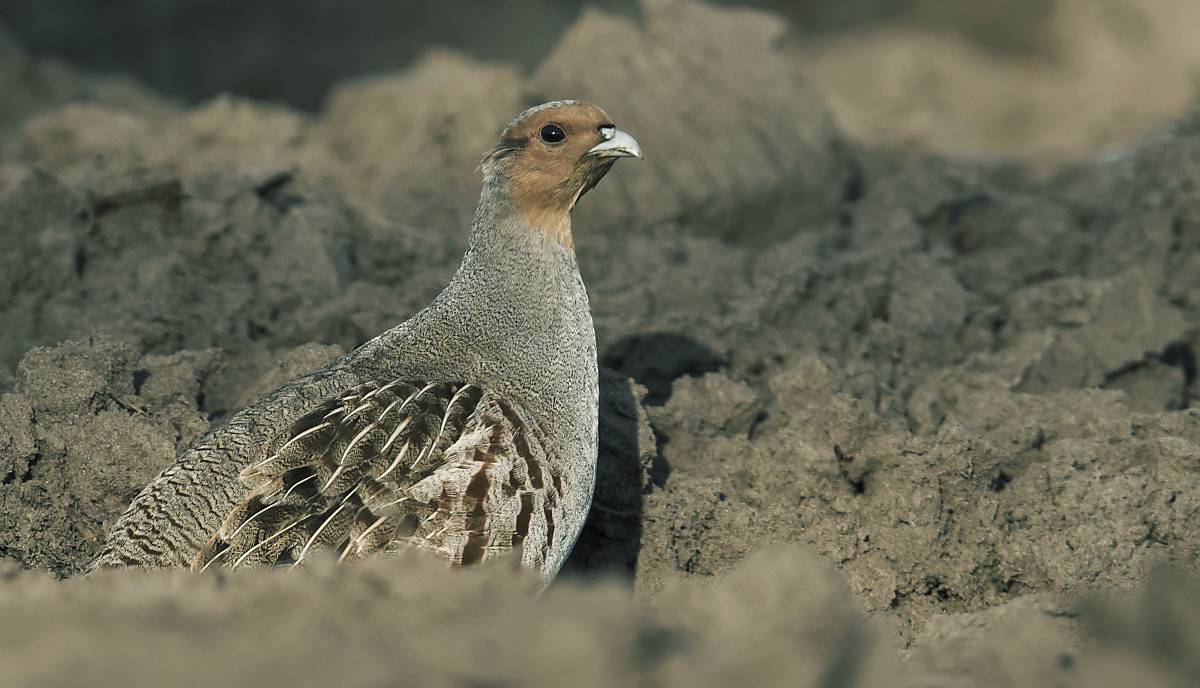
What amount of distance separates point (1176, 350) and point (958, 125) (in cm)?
760

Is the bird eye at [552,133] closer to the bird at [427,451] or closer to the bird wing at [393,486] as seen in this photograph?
the bird at [427,451]

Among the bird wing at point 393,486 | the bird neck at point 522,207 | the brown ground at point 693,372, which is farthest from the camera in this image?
the bird neck at point 522,207

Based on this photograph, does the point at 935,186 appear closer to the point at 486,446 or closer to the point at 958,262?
the point at 958,262

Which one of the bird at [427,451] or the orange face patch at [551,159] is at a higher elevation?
the orange face patch at [551,159]

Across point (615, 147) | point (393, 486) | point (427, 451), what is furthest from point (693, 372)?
point (393, 486)

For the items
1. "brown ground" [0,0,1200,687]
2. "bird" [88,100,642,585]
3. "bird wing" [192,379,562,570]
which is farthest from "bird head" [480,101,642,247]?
"bird wing" [192,379,562,570]

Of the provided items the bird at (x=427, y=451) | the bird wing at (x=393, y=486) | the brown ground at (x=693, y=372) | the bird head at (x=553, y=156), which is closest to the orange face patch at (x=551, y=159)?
the bird head at (x=553, y=156)

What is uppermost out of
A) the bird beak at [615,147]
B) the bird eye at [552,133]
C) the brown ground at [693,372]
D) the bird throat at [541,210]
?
the bird eye at [552,133]

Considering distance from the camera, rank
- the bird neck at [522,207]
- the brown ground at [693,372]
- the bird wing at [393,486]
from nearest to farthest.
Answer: the brown ground at [693,372]
the bird wing at [393,486]
the bird neck at [522,207]

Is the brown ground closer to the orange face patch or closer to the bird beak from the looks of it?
the orange face patch

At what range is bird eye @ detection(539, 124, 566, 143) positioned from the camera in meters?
5.18

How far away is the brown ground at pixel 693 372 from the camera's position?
2.72 metres

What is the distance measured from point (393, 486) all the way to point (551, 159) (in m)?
1.61

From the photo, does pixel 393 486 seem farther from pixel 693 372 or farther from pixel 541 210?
pixel 693 372
